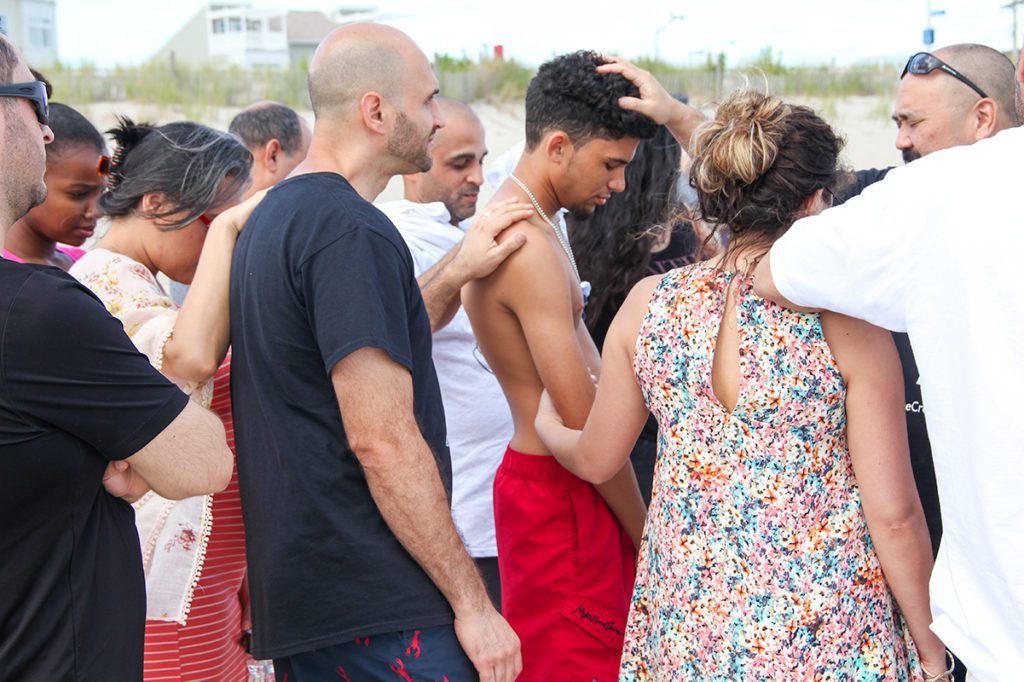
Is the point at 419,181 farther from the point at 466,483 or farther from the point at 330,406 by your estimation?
the point at 330,406

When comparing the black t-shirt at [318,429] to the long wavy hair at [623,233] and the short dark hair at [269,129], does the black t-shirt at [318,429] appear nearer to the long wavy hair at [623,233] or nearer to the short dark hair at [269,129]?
the long wavy hair at [623,233]

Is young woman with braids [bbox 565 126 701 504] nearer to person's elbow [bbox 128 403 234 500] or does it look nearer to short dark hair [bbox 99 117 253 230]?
short dark hair [bbox 99 117 253 230]

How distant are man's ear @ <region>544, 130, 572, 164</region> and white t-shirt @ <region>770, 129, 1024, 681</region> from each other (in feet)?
4.16

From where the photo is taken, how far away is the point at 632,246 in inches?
146

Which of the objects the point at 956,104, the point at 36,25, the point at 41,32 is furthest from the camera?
the point at 41,32

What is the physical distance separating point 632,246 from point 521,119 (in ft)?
54.0

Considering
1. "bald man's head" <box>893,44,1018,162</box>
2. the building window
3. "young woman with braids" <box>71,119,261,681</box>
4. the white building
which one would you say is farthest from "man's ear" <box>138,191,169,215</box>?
the building window

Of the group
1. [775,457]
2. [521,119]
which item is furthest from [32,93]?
[521,119]

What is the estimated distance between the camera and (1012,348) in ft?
5.14

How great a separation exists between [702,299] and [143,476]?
1141 mm

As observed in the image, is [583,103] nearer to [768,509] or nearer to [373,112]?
[373,112]

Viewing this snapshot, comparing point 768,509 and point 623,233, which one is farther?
point 623,233

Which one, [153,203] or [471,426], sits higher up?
[153,203]

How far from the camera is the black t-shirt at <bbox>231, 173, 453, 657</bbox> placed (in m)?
1.98
